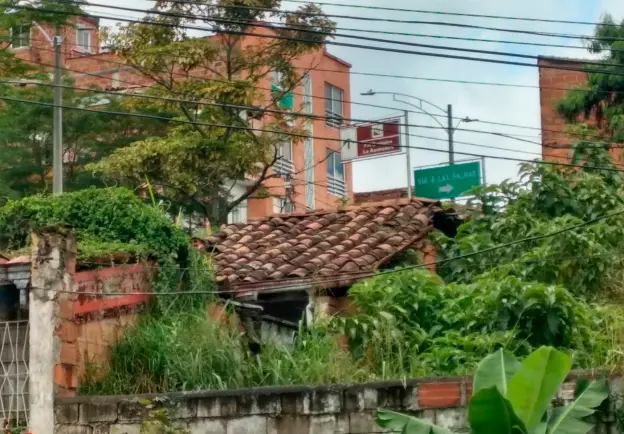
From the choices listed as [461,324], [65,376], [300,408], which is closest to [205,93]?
[461,324]

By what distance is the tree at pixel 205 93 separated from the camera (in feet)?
73.0

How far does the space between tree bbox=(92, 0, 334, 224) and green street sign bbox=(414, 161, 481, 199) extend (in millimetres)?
3058

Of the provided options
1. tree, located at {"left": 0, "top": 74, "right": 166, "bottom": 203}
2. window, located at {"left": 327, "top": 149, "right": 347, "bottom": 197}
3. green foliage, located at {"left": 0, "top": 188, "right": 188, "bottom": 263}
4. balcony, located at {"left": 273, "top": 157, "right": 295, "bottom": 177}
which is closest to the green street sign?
green foliage, located at {"left": 0, "top": 188, "right": 188, "bottom": 263}

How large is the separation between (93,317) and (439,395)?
3.49 m

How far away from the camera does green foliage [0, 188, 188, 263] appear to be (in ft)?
38.5

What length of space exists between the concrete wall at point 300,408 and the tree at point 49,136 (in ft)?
54.8

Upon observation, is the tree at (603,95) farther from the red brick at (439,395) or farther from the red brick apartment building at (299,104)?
the red brick at (439,395)

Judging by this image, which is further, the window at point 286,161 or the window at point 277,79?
the window at point 286,161

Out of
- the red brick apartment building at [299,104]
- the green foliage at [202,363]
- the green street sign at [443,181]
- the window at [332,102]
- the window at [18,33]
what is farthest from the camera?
the window at [332,102]

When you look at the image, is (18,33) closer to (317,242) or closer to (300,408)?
(317,242)

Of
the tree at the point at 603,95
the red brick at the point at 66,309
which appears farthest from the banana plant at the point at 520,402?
the tree at the point at 603,95

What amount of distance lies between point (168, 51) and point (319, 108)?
1464cm

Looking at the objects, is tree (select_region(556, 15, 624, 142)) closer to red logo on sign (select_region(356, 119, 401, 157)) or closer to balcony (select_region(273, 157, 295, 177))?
red logo on sign (select_region(356, 119, 401, 157))

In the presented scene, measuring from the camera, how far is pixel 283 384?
10.4 meters
